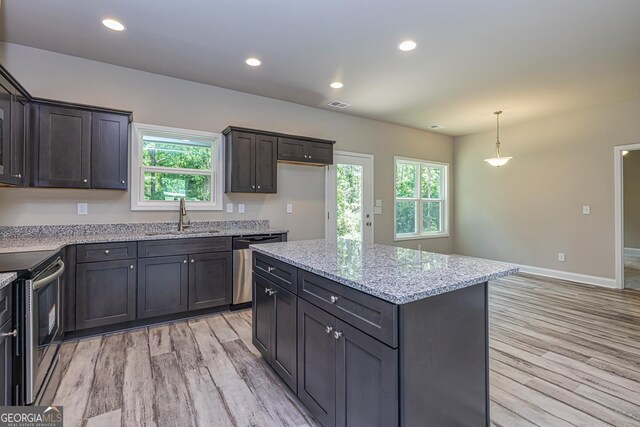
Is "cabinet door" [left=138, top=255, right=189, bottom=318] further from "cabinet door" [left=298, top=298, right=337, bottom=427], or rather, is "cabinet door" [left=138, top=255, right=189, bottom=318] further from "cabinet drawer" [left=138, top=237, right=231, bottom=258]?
"cabinet door" [left=298, top=298, right=337, bottom=427]

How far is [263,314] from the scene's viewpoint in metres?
2.35

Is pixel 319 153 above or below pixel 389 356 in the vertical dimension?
above

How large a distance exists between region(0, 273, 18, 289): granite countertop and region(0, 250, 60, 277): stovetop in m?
0.06

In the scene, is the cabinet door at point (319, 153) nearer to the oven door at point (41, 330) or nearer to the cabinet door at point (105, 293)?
the cabinet door at point (105, 293)

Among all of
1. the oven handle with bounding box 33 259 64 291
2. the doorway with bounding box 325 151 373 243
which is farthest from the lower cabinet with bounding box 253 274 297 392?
the doorway with bounding box 325 151 373 243

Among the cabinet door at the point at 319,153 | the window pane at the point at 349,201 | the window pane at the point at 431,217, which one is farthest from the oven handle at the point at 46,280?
the window pane at the point at 431,217

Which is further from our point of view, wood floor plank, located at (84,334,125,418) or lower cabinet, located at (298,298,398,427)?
wood floor plank, located at (84,334,125,418)

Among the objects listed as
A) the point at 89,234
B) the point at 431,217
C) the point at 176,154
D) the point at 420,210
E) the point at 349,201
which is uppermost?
the point at 176,154

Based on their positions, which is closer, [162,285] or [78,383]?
[78,383]

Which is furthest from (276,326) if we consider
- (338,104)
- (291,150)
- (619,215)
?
(619,215)

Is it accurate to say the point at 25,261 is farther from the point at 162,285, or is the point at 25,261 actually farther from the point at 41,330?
the point at 162,285

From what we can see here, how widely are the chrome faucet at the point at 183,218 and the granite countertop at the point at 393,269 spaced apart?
1.82 meters

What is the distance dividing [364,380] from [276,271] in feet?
3.24

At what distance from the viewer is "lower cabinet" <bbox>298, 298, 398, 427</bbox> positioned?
48.8 inches
